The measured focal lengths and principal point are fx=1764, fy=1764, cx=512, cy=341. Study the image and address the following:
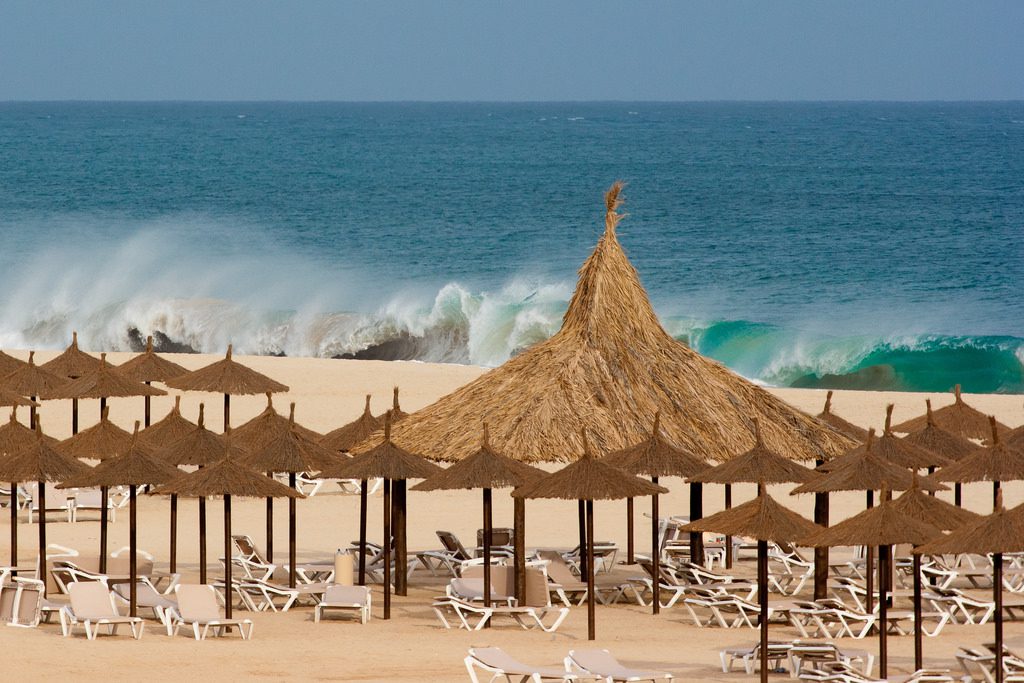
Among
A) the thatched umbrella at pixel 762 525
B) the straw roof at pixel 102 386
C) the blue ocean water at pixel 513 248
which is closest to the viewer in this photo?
the thatched umbrella at pixel 762 525

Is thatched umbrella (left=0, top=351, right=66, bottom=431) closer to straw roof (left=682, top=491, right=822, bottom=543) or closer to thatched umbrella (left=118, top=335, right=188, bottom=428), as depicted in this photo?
thatched umbrella (left=118, top=335, right=188, bottom=428)

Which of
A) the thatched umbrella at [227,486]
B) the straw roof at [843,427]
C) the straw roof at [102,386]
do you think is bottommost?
the thatched umbrella at [227,486]

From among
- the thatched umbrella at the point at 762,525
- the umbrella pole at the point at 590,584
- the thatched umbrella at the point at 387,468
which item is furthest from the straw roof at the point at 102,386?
the thatched umbrella at the point at 762,525

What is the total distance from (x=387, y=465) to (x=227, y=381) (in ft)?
18.7

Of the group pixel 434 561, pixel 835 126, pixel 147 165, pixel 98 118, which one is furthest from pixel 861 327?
pixel 98 118

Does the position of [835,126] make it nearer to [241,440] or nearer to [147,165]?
[147,165]

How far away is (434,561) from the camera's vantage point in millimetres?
15945

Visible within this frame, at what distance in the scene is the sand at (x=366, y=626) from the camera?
1151 cm

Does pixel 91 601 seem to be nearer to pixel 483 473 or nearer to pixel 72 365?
pixel 483 473

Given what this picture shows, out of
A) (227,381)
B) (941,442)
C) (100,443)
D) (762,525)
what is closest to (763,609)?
(762,525)

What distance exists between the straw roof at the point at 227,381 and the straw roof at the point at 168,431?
2470mm

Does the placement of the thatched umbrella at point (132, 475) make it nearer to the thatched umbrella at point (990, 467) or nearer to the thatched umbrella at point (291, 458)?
the thatched umbrella at point (291, 458)

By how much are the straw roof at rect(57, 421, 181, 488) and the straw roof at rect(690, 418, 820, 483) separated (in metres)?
4.05

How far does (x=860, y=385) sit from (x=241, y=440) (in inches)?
882
